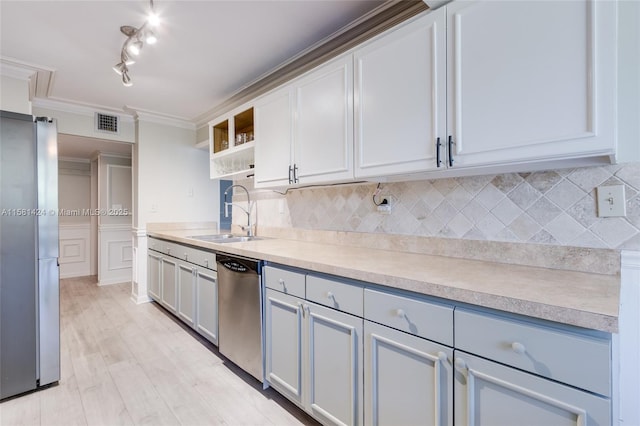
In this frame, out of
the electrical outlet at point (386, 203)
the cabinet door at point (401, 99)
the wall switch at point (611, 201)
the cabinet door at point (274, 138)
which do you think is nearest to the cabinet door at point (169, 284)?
the cabinet door at point (274, 138)

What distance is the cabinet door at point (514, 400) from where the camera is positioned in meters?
0.80

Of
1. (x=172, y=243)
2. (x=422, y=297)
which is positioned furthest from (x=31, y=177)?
(x=422, y=297)

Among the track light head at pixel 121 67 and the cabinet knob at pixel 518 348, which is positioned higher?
the track light head at pixel 121 67

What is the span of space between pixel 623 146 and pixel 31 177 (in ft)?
10.1

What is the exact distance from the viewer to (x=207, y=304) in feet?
8.15

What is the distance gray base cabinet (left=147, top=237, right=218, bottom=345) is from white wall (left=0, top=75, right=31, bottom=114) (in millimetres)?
1674

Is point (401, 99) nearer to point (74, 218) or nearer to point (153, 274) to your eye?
point (153, 274)

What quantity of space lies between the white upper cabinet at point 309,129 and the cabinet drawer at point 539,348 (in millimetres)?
1065

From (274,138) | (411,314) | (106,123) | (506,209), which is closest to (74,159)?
(106,123)

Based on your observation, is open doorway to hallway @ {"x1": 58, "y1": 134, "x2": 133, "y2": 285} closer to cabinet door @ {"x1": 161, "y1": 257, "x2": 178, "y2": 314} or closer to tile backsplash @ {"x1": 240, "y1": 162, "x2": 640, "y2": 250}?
cabinet door @ {"x1": 161, "y1": 257, "x2": 178, "y2": 314}

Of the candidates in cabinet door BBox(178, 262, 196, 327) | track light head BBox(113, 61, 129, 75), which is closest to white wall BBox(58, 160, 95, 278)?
cabinet door BBox(178, 262, 196, 327)

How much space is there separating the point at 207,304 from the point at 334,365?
4.71 feet

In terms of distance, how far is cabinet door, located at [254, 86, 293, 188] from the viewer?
7.27 feet

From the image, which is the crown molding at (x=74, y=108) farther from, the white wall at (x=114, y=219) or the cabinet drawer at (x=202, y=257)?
the cabinet drawer at (x=202, y=257)
